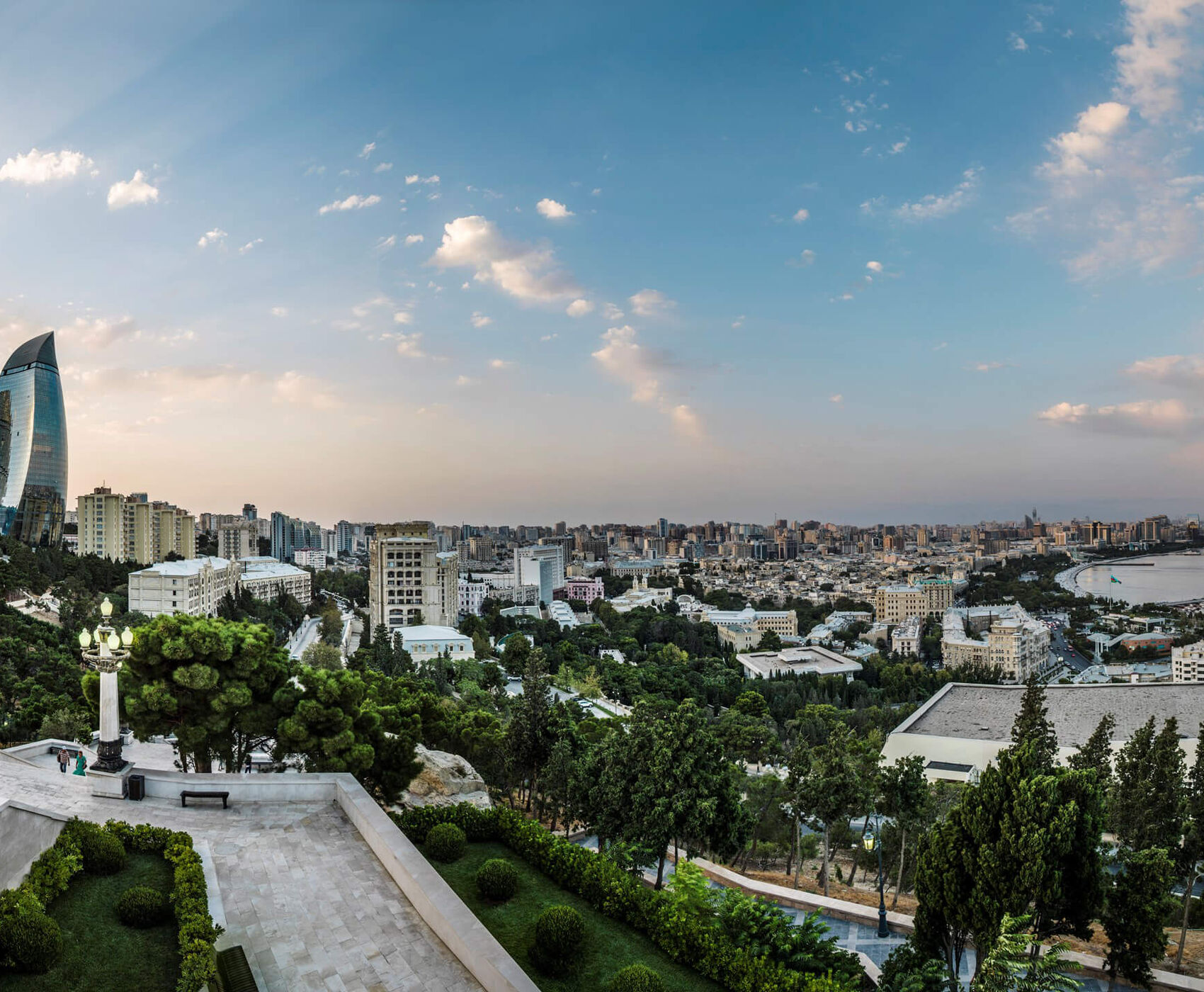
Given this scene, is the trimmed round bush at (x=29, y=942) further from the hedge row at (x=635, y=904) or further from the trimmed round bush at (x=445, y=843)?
the hedge row at (x=635, y=904)

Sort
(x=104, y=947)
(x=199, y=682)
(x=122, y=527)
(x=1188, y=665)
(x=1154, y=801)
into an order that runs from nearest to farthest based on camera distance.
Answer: (x=104, y=947) < (x=199, y=682) < (x=1154, y=801) < (x=1188, y=665) < (x=122, y=527)

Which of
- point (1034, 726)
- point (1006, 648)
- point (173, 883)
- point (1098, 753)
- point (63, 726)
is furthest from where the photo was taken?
point (1006, 648)

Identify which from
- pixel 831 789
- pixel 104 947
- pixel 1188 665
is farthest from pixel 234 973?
pixel 1188 665

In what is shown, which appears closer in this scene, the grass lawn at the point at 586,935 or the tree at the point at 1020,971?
the tree at the point at 1020,971

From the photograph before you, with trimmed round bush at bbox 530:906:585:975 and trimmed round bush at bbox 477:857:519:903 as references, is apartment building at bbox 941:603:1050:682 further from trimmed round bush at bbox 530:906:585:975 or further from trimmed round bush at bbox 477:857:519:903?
trimmed round bush at bbox 530:906:585:975

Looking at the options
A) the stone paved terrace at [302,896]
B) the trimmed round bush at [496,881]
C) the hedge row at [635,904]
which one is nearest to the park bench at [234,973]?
the stone paved terrace at [302,896]

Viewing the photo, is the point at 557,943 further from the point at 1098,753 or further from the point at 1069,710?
the point at 1069,710
